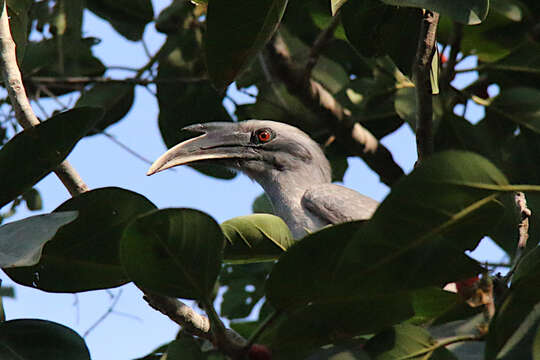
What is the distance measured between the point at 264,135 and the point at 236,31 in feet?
9.81

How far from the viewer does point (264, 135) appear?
5.58m

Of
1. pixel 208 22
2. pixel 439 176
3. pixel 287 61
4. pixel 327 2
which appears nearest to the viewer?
pixel 439 176

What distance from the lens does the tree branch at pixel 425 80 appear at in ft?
9.35

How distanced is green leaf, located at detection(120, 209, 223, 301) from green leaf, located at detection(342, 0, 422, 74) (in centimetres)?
156

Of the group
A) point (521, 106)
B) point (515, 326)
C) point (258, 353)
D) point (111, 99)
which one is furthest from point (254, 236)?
point (111, 99)

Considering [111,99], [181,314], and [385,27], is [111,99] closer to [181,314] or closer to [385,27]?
[385,27]

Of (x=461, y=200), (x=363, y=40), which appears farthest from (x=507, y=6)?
(x=461, y=200)

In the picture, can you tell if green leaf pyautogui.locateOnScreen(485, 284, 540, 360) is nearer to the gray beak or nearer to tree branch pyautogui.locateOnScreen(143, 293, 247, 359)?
tree branch pyautogui.locateOnScreen(143, 293, 247, 359)

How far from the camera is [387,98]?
5504 millimetres

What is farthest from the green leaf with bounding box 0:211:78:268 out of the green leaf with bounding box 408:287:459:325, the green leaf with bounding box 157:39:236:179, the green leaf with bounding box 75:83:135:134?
the green leaf with bounding box 75:83:135:134

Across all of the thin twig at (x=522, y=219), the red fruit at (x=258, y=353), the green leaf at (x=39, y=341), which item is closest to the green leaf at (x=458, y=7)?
the thin twig at (x=522, y=219)

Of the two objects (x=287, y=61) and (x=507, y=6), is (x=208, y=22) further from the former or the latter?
(x=287, y=61)

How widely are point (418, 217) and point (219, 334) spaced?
0.62 metres

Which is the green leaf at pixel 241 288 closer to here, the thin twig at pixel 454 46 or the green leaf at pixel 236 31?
the thin twig at pixel 454 46
